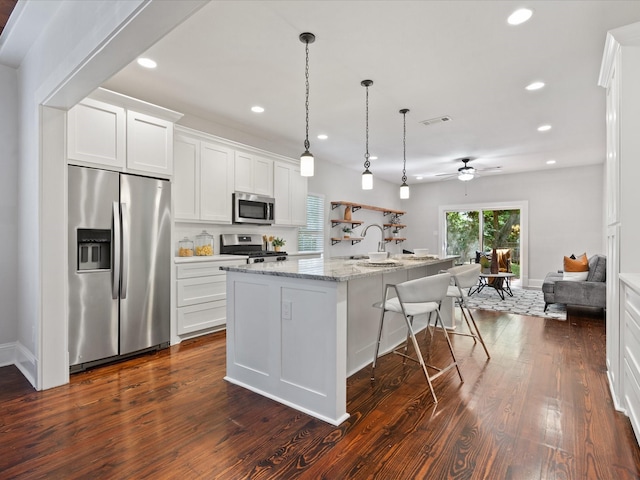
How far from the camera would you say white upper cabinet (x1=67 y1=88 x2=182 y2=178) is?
2.88 m

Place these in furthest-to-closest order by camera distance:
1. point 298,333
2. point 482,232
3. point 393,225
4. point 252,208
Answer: point 393,225 → point 482,232 → point 252,208 → point 298,333

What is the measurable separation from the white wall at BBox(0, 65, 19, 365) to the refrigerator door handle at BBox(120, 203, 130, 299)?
0.97 metres

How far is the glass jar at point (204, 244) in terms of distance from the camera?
4.20 metres

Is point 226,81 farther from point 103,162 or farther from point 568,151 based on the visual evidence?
point 568,151

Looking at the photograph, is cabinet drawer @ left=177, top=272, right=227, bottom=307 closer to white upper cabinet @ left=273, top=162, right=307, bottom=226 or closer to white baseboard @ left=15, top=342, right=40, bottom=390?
white baseboard @ left=15, top=342, right=40, bottom=390

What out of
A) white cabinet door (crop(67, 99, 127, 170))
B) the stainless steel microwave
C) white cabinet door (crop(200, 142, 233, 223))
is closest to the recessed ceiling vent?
the stainless steel microwave

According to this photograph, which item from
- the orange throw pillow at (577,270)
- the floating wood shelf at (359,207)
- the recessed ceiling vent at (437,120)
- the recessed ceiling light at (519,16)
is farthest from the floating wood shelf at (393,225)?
the recessed ceiling light at (519,16)

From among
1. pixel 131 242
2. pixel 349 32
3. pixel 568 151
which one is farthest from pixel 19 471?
pixel 568 151

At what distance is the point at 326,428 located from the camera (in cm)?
202

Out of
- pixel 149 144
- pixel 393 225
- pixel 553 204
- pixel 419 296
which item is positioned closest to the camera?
pixel 419 296

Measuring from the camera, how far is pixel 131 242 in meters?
3.16

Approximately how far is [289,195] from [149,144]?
233 cm

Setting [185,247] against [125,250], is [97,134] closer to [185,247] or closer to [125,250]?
[125,250]

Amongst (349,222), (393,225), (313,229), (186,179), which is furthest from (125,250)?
(393,225)
